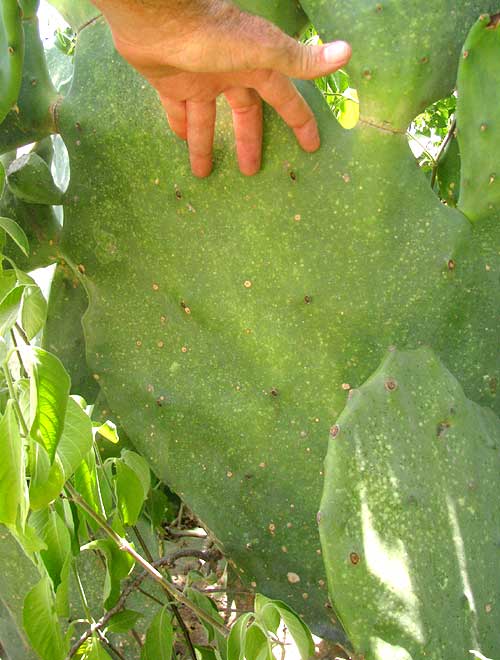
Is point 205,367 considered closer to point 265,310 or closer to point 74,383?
point 265,310

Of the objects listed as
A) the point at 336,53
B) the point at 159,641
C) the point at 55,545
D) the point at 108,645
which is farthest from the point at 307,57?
the point at 108,645

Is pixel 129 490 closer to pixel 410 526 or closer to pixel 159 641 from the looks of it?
pixel 159 641

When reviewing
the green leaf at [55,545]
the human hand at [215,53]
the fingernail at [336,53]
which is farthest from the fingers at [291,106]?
the green leaf at [55,545]

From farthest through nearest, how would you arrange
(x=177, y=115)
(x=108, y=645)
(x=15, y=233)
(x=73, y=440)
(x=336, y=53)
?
(x=108, y=645), (x=177, y=115), (x=15, y=233), (x=336, y=53), (x=73, y=440)

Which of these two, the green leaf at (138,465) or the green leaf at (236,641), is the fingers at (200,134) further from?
the green leaf at (236,641)

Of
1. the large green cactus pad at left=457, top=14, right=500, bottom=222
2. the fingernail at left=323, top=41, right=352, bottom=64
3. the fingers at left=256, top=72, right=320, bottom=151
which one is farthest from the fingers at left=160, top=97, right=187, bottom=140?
the large green cactus pad at left=457, top=14, right=500, bottom=222

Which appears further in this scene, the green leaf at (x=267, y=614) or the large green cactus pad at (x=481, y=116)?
the large green cactus pad at (x=481, y=116)

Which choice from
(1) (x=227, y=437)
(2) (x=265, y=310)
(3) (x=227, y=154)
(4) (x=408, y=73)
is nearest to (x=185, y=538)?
(1) (x=227, y=437)
